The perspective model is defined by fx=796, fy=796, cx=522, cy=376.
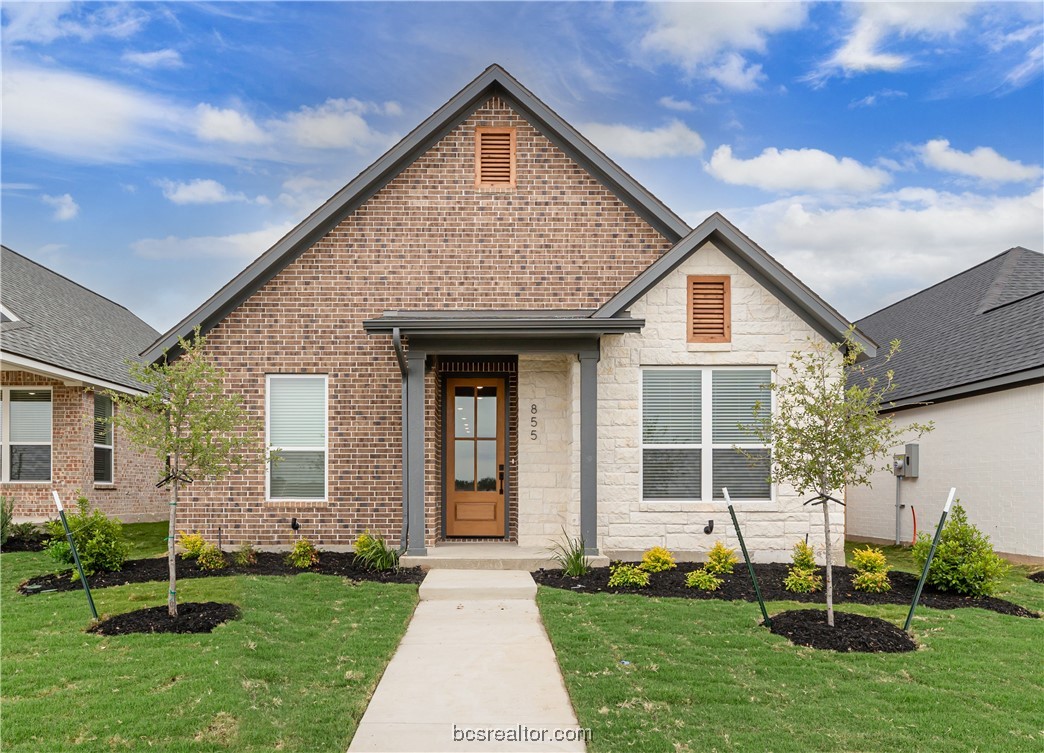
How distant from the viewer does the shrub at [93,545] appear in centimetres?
1059

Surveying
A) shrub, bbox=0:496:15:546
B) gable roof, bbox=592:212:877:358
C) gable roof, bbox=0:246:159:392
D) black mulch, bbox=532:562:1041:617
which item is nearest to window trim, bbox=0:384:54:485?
gable roof, bbox=0:246:159:392

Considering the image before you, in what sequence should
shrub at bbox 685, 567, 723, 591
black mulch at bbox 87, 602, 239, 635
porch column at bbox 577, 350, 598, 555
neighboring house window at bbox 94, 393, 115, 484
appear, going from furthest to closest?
1. neighboring house window at bbox 94, 393, 115, 484
2. porch column at bbox 577, 350, 598, 555
3. shrub at bbox 685, 567, 723, 591
4. black mulch at bbox 87, 602, 239, 635

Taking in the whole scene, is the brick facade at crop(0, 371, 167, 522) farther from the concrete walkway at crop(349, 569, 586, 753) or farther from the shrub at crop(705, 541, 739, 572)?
the shrub at crop(705, 541, 739, 572)

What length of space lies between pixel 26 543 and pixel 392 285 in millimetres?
8144

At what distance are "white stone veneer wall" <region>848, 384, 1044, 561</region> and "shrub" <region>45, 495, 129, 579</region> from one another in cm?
1372

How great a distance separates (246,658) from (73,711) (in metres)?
1.46

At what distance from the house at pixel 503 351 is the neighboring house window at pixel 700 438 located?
0.10ft

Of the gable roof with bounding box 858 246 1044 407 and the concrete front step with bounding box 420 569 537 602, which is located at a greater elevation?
the gable roof with bounding box 858 246 1044 407

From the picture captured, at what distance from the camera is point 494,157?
13078 mm

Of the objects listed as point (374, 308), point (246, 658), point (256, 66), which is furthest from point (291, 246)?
point (246, 658)

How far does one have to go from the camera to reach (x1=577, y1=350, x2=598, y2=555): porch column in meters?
11.1

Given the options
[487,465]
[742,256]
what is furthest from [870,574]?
[487,465]

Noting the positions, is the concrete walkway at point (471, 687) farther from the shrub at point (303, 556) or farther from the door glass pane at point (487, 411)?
the door glass pane at point (487, 411)

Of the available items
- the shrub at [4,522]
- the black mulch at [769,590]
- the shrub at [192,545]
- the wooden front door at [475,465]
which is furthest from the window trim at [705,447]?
the shrub at [4,522]
